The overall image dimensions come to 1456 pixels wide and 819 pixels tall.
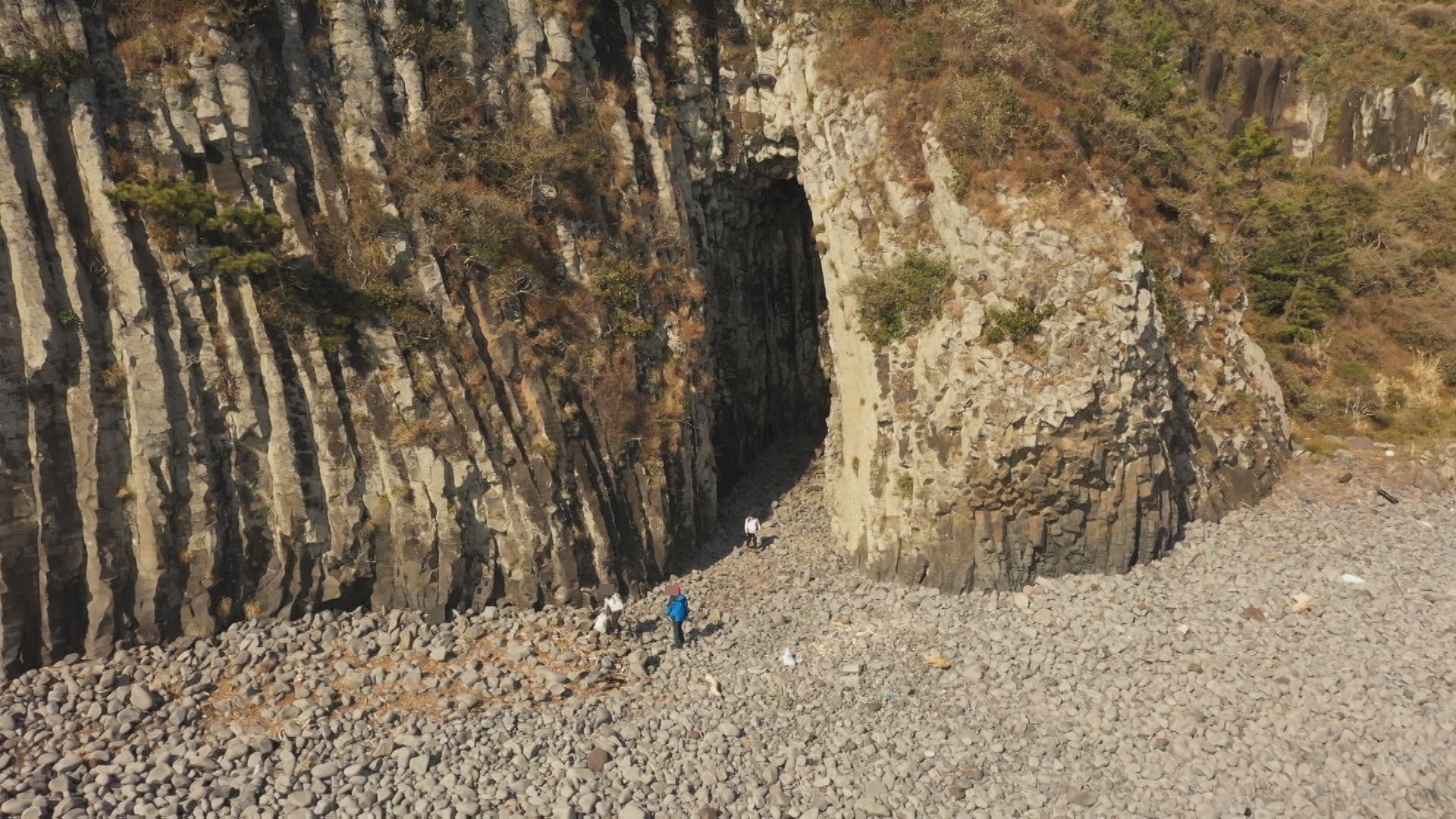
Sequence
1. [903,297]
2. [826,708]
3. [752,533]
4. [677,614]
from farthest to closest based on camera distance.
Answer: [752,533] → [903,297] → [677,614] → [826,708]

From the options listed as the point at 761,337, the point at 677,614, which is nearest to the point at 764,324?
the point at 761,337

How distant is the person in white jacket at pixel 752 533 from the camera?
17.8 m

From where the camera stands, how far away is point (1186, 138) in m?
22.2

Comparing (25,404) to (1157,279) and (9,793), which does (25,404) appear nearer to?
(9,793)

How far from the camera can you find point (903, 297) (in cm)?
1608

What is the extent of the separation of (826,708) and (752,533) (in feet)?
20.1

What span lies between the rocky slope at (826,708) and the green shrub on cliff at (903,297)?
6.08 metres

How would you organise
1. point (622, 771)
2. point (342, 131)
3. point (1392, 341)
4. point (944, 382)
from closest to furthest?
point (622, 771)
point (342, 131)
point (944, 382)
point (1392, 341)

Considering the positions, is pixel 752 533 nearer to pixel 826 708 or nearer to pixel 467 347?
pixel 826 708

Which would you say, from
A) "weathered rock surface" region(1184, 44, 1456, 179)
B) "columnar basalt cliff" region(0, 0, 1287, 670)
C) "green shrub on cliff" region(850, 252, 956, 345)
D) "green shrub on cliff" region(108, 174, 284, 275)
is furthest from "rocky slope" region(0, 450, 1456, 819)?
"weathered rock surface" region(1184, 44, 1456, 179)

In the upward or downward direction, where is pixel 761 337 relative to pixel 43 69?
downward

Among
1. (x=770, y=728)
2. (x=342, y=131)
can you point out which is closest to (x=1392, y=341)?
(x=770, y=728)

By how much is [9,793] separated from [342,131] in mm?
12250

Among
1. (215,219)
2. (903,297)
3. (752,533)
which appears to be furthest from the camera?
(752,533)
